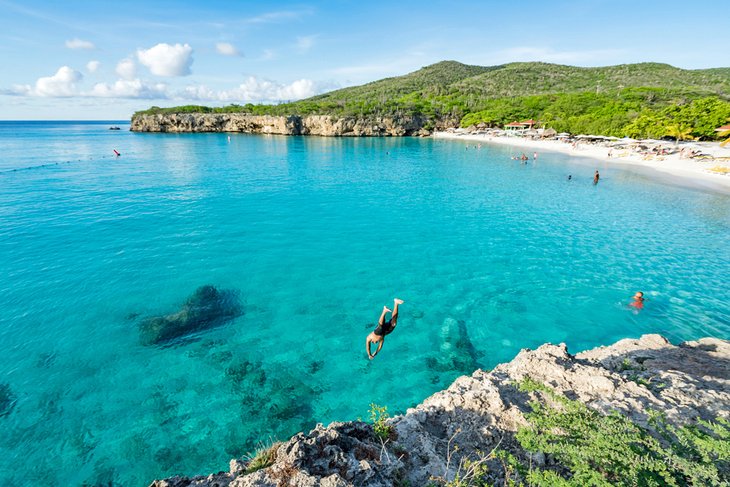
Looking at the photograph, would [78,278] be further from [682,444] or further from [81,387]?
[682,444]

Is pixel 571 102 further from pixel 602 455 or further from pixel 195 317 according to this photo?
pixel 602 455

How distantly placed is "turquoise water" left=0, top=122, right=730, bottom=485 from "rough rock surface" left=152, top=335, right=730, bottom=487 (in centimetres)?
408

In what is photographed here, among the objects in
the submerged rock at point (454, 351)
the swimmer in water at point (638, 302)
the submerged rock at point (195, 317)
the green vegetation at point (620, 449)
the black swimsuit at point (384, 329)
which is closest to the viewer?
the green vegetation at point (620, 449)

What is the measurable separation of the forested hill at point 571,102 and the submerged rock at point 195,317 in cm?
8200

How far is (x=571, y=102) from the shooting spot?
105 metres

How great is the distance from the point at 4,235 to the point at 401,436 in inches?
1349

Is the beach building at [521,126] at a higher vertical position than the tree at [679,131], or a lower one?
higher

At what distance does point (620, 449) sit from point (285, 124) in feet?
423

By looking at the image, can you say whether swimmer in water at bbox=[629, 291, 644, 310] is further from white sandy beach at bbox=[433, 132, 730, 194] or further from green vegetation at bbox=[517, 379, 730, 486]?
white sandy beach at bbox=[433, 132, 730, 194]

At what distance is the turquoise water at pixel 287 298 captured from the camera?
35.8ft

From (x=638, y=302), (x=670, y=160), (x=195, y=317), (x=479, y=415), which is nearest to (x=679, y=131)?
(x=670, y=160)

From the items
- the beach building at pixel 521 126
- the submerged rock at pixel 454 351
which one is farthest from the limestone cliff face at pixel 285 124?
the submerged rock at pixel 454 351

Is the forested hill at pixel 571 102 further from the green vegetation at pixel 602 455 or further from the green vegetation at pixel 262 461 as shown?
the green vegetation at pixel 262 461

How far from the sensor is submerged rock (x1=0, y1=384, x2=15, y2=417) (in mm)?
11125
